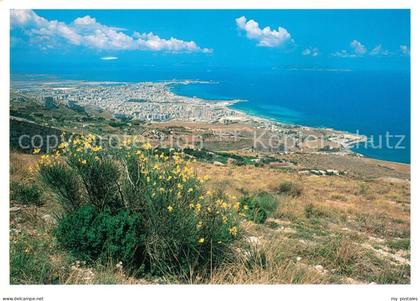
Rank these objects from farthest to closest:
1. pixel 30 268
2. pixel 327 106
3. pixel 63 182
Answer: pixel 327 106 < pixel 63 182 < pixel 30 268

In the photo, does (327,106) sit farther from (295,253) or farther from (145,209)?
(145,209)

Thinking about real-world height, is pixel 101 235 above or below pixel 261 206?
above

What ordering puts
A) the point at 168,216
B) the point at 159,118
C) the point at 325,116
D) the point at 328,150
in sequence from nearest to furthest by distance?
the point at 168,216
the point at 159,118
the point at 328,150
the point at 325,116

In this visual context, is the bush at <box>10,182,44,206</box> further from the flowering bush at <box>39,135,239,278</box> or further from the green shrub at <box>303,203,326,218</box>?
the green shrub at <box>303,203,326,218</box>

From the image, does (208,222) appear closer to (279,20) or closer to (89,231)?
(89,231)

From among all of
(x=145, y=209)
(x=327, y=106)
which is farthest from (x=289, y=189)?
(x=327, y=106)
